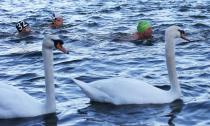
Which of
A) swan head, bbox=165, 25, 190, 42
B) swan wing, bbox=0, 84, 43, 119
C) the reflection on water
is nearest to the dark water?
the reflection on water

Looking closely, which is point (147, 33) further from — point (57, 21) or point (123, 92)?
point (123, 92)

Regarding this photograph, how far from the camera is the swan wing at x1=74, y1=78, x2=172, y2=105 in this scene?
37.9ft

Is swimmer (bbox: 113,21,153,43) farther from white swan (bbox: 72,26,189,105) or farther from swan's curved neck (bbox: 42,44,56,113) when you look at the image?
swan's curved neck (bbox: 42,44,56,113)

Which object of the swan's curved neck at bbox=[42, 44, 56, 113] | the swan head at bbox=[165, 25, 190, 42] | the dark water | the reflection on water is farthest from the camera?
the swan head at bbox=[165, 25, 190, 42]

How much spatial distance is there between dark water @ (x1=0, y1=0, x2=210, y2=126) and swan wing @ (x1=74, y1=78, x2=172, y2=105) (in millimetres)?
136

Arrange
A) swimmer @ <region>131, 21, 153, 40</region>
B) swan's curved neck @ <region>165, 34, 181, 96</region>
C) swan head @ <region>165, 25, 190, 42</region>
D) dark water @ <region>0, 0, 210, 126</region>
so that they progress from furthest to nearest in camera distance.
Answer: swimmer @ <region>131, 21, 153, 40</region> → swan head @ <region>165, 25, 190, 42</region> → swan's curved neck @ <region>165, 34, 181, 96</region> → dark water @ <region>0, 0, 210, 126</region>

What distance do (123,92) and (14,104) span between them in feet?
7.06

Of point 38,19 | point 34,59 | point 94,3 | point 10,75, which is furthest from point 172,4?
point 10,75

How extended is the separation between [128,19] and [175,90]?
406 inches

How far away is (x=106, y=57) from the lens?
1606 centimetres

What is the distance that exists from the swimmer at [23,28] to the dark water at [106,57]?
0.91ft

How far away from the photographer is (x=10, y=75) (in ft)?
46.5

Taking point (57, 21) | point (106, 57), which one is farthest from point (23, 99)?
point (57, 21)

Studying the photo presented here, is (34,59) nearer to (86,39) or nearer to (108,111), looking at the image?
(86,39)
